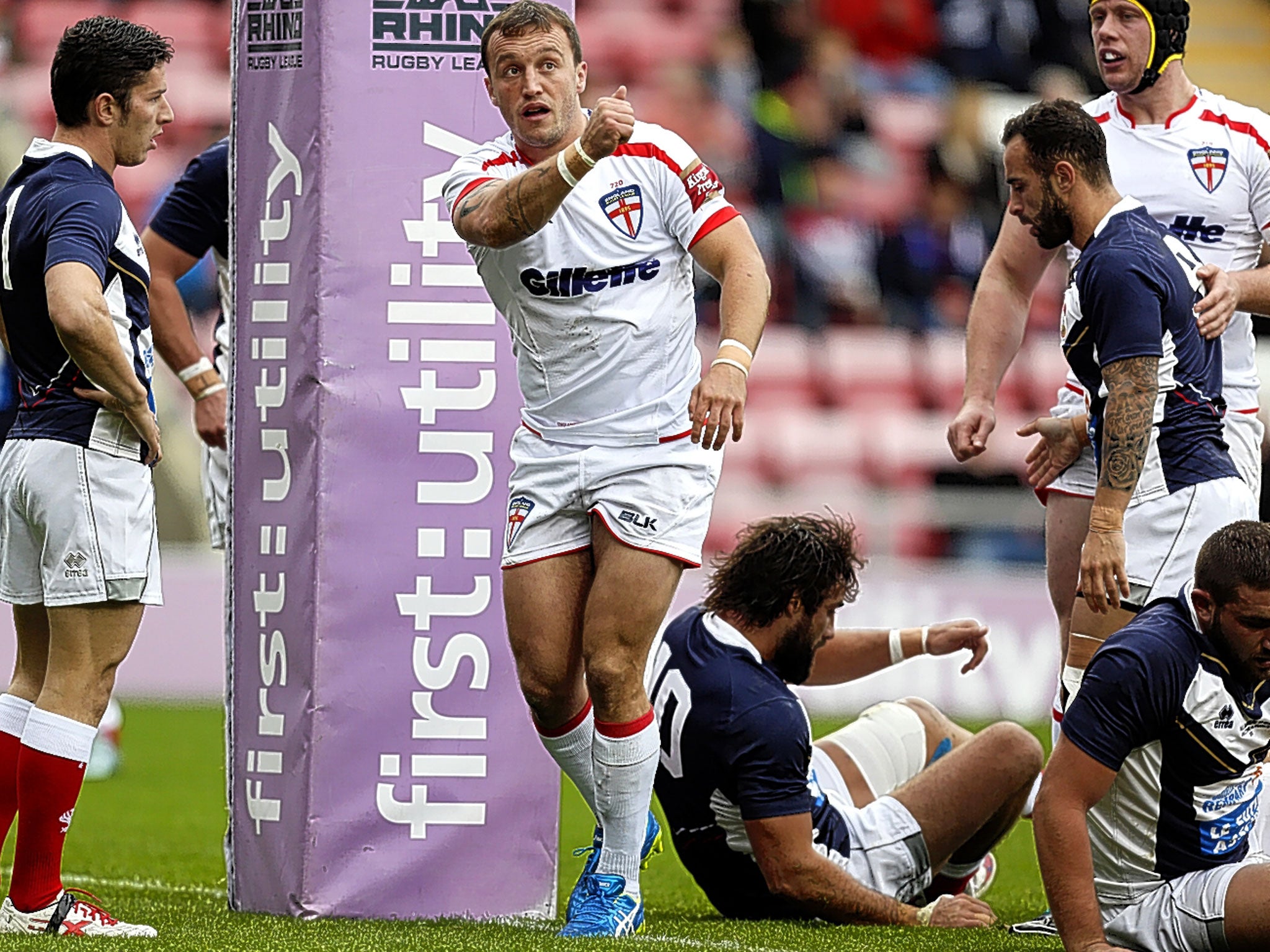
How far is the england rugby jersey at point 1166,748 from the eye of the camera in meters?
3.85

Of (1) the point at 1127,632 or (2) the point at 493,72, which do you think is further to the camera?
(2) the point at 493,72

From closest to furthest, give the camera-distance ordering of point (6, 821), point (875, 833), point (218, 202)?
point (6, 821), point (875, 833), point (218, 202)

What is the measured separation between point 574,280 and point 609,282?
8cm

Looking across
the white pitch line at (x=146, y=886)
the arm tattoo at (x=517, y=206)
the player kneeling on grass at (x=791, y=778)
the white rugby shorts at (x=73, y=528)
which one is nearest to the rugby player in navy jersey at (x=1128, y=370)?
the player kneeling on grass at (x=791, y=778)

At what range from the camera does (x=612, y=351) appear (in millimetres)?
4535

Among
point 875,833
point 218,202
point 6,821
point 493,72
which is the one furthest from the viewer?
point 218,202

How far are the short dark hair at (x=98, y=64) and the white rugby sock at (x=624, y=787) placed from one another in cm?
191

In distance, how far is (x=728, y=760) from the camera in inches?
188

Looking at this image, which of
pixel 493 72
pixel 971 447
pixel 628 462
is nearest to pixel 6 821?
pixel 628 462

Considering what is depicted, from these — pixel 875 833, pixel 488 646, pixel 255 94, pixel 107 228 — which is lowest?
pixel 875 833

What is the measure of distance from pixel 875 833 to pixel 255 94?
254cm

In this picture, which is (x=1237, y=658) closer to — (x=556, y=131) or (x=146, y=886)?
(x=556, y=131)

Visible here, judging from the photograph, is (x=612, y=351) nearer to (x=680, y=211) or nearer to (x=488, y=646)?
(x=680, y=211)

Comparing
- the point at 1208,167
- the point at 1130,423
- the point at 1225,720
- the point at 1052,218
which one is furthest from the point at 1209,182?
the point at 1225,720
